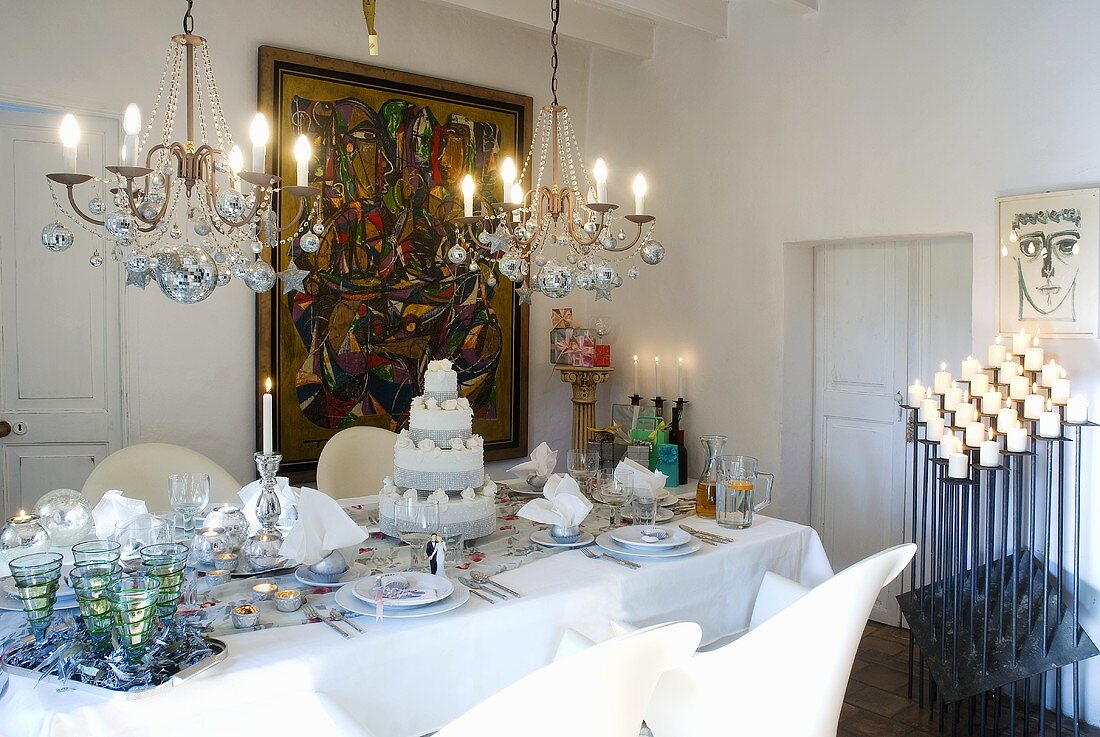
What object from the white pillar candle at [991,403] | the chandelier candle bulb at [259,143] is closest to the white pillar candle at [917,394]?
the white pillar candle at [991,403]

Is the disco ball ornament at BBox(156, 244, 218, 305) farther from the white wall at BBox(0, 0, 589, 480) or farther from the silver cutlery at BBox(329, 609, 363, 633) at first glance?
the white wall at BBox(0, 0, 589, 480)

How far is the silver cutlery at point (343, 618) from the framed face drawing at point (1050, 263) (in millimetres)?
2797

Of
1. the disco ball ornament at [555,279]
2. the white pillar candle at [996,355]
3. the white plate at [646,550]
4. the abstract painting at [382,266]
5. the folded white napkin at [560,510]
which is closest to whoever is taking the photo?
the white plate at [646,550]

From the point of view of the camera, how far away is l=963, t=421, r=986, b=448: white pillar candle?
3.09 meters

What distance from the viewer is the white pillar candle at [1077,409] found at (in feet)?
9.96

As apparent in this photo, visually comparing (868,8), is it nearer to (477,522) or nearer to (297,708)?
(477,522)

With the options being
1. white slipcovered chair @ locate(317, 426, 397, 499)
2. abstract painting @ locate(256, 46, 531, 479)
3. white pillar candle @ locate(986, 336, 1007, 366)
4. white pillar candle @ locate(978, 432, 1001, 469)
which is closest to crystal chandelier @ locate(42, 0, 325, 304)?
white slipcovered chair @ locate(317, 426, 397, 499)

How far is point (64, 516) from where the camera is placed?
2334mm

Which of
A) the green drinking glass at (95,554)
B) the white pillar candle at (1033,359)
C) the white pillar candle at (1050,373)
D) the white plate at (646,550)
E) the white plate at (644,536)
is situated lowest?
the white plate at (646,550)

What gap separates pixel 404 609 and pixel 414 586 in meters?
0.10

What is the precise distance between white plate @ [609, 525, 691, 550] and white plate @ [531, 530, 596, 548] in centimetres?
7

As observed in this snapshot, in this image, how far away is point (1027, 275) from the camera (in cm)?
340

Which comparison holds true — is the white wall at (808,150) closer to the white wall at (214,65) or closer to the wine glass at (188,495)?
the white wall at (214,65)

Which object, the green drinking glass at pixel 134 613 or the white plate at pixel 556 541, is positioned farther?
the white plate at pixel 556 541
